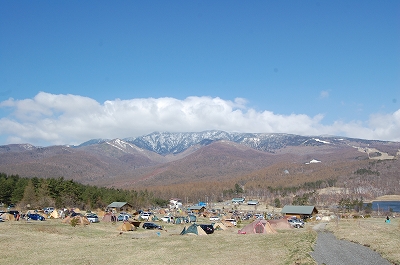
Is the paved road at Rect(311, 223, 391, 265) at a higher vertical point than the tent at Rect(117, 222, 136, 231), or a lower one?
higher

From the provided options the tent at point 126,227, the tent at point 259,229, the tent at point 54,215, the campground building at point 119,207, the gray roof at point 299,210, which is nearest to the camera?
the tent at point 259,229

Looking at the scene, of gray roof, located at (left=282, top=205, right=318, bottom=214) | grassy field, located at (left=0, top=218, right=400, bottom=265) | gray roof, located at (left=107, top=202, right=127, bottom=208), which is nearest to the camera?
grassy field, located at (left=0, top=218, right=400, bottom=265)

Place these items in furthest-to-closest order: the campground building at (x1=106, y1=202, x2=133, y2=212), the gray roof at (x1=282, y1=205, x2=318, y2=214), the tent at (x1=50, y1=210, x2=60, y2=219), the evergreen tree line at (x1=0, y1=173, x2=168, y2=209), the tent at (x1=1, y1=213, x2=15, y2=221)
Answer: the campground building at (x1=106, y1=202, x2=133, y2=212)
the gray roof at (x1=282, y1=205, x2=318, y2=214)
the evergreen tree line at (x1=0, y1=173, x2=168, y2=209)
the tent at (x1=50, y1=210, x2=60, y2=219)
the tent at (x1=1, y1=213, x2=15, y2=221)

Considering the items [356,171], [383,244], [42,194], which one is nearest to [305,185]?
[356,171]

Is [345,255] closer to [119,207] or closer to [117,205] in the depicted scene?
[119,207]

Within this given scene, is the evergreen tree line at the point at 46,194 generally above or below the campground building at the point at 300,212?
above

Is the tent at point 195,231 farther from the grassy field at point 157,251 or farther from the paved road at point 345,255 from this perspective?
the paved road at point 345,255

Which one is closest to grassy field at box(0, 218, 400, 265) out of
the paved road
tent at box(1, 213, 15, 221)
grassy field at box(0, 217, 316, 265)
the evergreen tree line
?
grassy field at box(0, 217, 316, 265)

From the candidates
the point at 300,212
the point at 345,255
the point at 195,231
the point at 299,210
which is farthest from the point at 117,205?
the point at 345,255

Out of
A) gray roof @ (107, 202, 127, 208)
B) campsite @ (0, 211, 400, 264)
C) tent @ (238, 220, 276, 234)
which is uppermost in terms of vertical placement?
campsite @ (0, 211, 400, 264)

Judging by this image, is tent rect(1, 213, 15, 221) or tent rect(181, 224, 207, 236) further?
tent rect(1, 213, 15, 221)

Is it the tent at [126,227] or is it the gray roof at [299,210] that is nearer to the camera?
the tent at [126,227]

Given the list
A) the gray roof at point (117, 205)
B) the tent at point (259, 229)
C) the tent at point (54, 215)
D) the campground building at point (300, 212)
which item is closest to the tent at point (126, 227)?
the tent at point (259, 229)

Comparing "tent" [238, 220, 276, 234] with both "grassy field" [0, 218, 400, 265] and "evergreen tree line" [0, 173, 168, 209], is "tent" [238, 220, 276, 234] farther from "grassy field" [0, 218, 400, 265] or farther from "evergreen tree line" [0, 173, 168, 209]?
"evergreen tree line" [0, 173, 168, 209]
